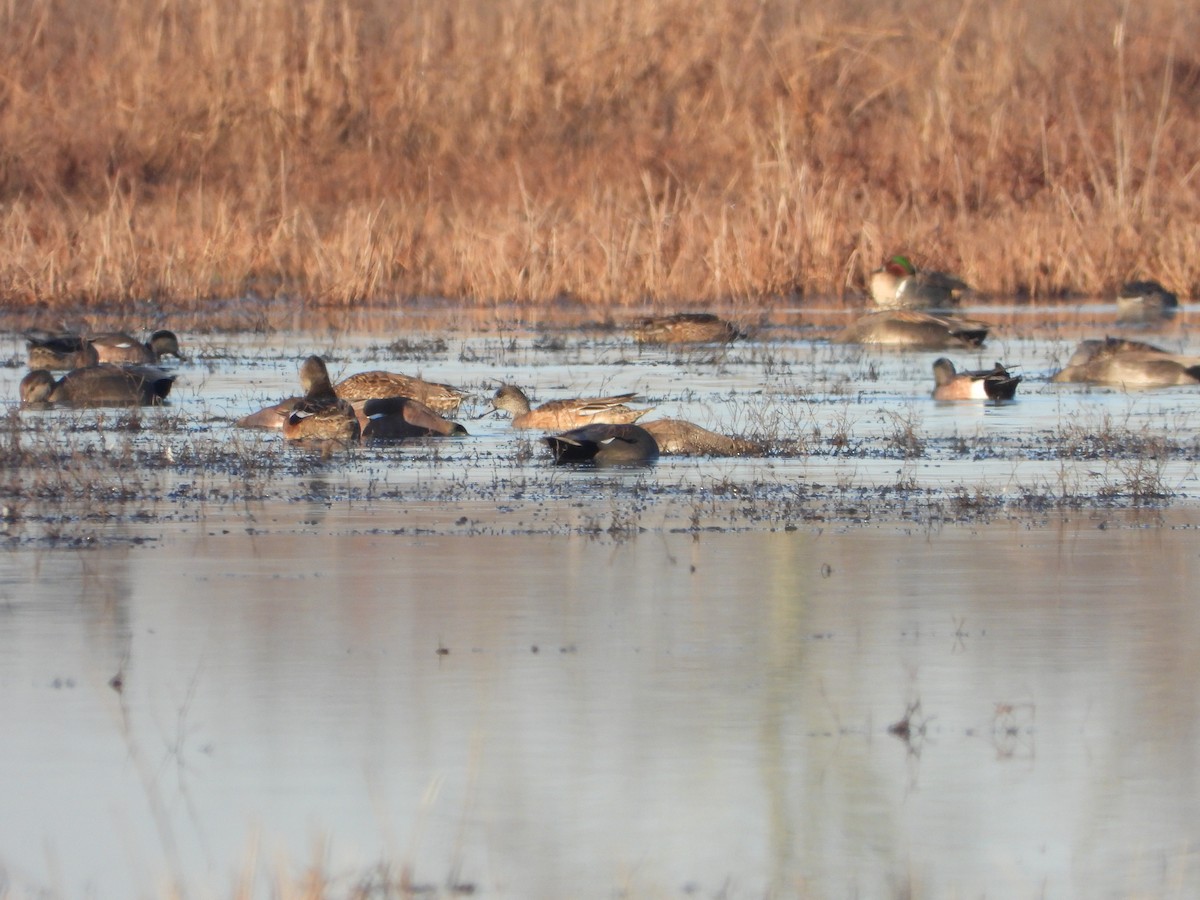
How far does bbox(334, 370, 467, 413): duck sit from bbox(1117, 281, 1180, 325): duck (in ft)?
29.9

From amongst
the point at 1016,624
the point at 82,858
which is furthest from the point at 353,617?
the point at 82,858

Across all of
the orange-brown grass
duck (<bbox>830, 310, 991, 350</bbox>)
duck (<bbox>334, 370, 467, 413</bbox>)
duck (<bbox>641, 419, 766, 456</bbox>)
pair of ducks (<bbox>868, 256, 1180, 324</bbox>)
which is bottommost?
duck (<bbox>641, 419, 766, 456</bbox>)

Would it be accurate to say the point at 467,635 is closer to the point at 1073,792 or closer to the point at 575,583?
the point at 575,583

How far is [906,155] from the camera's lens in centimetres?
2709

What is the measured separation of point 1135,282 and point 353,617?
16.1 m

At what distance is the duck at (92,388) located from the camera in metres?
14.0

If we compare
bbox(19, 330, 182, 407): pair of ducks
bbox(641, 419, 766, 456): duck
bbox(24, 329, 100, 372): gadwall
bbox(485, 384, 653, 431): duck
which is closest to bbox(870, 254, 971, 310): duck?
bbox(24, 329, 100, 372): gadwall

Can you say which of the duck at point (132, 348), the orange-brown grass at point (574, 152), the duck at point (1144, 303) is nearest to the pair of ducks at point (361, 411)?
the duck at point (132, 348)

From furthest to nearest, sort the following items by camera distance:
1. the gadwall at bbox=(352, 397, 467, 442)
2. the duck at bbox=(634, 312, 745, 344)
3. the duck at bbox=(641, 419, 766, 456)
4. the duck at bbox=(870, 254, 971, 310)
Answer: the duck at bbox=(870, 254, 971, 310), the duck at bbox=(634, 312, 745, 344), the gadwall at bbox=(352, 397, 467, 442), the duck at bbox=(641, 419, 766, 456)

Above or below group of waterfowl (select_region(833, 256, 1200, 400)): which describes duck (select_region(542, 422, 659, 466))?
below

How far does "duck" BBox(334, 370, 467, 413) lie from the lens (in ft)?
45.1

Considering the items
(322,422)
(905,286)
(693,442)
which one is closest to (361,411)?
(322,422)

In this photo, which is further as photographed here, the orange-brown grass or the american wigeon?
the orange-brown grass

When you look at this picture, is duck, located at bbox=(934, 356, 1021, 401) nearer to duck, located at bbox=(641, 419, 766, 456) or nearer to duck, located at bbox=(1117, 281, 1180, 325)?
duck, located at bbox=(641, 419, 766, 456)
